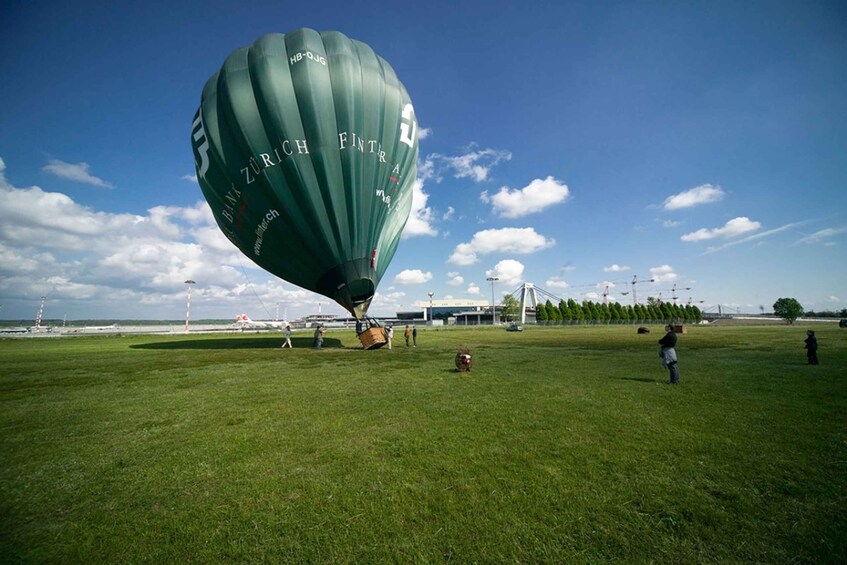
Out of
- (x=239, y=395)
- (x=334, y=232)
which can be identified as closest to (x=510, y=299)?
(x=334, y=232)

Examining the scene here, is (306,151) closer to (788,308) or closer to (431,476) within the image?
(431,476)

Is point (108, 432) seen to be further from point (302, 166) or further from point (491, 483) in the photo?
point (302, 166)

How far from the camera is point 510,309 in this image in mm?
114125

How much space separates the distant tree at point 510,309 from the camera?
112 meters

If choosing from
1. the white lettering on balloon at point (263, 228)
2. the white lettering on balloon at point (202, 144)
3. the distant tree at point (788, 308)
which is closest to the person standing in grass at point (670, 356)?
the white lettering on balloon at point (263, 228)

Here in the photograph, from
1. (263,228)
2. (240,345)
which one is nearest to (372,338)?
(263,228)

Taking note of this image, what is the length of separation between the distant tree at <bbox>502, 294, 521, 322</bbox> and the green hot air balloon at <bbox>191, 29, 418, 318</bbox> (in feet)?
320

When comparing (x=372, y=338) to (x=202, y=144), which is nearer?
(x=202, y=144)

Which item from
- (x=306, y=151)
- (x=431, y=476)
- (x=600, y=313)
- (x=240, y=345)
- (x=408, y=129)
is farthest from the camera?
(x=600, y=313)

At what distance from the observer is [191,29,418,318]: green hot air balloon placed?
57.1 feet

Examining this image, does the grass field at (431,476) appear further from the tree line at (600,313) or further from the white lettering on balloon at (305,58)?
the tree line at (600,313)

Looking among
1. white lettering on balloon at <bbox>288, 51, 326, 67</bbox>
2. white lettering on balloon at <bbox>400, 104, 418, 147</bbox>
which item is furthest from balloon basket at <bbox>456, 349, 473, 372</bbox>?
white lettering on balloon at <bbox>288, 51, 326, 67</bbox>

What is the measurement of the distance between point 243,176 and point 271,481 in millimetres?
16923

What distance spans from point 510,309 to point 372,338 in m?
97.2
